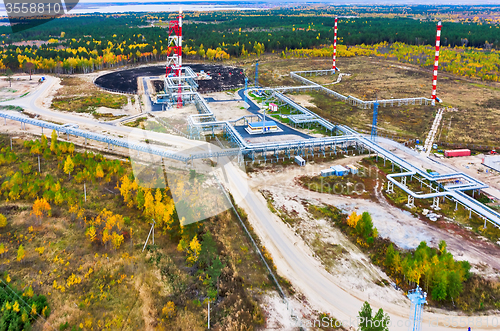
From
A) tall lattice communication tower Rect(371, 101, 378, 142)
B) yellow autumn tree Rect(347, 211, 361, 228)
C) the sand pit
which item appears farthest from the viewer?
the sand pit

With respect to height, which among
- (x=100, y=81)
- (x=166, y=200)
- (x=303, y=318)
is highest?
(x=100, y=81)

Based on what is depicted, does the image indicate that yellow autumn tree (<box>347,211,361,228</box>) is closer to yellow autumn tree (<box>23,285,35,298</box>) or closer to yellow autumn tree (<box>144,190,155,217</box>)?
yellow autumn tree (<box>144,190,155,217</box>)

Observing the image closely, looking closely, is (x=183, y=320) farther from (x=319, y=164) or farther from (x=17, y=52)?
(x=17, y=52)

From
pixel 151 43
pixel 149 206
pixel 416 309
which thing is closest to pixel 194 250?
pixel 149 206

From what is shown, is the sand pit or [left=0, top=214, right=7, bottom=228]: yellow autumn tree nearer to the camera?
[left=0, top=214, right=7, bottom=228]: yellow autumn tree

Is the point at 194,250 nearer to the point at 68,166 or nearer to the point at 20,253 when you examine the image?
the point at 20,253

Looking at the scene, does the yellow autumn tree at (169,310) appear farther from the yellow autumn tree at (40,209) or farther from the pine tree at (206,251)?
the yellow autumn tree at (40,209)

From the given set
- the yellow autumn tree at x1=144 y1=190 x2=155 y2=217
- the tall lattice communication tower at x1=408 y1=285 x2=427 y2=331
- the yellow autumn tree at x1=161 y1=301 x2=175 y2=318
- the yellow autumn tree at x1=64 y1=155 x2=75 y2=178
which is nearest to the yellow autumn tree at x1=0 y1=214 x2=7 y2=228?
the yellow autumn tree at x1=64 y1=155 x2=75 y2=178

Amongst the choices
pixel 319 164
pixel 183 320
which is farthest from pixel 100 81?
pixel 183 320

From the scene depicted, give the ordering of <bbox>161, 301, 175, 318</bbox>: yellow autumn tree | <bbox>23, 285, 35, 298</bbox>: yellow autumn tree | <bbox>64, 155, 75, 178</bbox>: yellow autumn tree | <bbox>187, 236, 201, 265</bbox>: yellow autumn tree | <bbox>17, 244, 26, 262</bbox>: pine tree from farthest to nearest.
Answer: <bbox>64, 155, 75, 178</bbox>: yellow autumn tree
<bbox>187, 236, 201, 265</bbox>: yellow autumn tree
<bbox>17, 244, 26, 262</bbox>: pine tree
<bbox>23, 285, 35, 298</bbox>: yellow autumn tree
<bbox>161, 301, 175, 318</bbox>: yellow autumn tree
